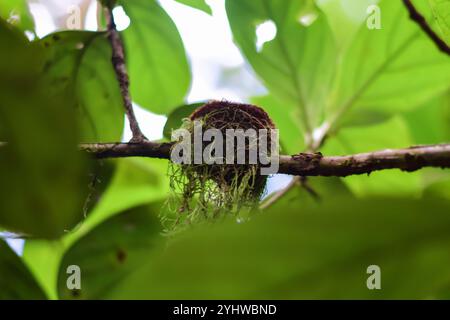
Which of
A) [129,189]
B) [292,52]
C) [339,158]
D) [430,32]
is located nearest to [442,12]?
[430,32]

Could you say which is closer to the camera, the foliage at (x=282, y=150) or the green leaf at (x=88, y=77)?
the foliage at (x=282, y=150)

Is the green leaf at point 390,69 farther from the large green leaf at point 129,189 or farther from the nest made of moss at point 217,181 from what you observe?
the large green leaf at point 129,189

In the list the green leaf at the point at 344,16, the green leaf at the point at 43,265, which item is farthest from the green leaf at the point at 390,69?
the green leaf at the point at 43,265

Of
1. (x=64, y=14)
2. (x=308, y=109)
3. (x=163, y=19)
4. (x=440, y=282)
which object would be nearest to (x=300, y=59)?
(x=308, y=109)

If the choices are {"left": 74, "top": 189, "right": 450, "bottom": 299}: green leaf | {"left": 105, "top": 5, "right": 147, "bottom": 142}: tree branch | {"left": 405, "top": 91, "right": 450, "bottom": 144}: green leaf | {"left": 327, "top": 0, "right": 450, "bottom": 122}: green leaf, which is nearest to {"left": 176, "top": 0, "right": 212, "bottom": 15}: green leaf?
{"left": 105, "top": 5, "right": 147, "bottom": 142}: tree branch
